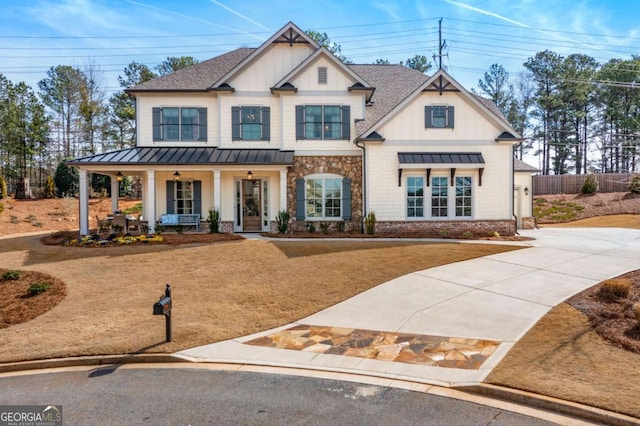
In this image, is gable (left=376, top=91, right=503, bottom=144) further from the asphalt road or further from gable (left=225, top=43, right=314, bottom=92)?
the asphalt road

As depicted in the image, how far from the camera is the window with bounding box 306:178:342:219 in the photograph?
1748 cm

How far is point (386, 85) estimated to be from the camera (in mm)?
21406

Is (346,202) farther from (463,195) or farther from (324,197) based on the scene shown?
(463,195)

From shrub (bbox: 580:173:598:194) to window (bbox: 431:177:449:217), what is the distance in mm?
20812

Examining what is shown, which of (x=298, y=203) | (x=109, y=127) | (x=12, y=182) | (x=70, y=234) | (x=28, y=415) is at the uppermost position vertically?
(x=109, y=127)

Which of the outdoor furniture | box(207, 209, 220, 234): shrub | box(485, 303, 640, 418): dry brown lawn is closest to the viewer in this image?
box(485, 303, 640, 418): dry brown lawn

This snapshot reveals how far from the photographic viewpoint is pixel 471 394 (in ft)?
15.1

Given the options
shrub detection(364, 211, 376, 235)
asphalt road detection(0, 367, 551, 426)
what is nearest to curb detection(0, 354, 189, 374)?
asphalt road detection(0, 367, 551, 426)

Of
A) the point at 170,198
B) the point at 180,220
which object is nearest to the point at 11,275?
the point at 180,220

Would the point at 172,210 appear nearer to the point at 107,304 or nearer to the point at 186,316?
the point at 107,304

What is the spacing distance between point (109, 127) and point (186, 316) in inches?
1475

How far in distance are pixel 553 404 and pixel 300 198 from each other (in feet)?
45.2

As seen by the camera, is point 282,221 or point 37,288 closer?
point 37,288

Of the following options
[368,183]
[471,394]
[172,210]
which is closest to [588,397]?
[471,394]
